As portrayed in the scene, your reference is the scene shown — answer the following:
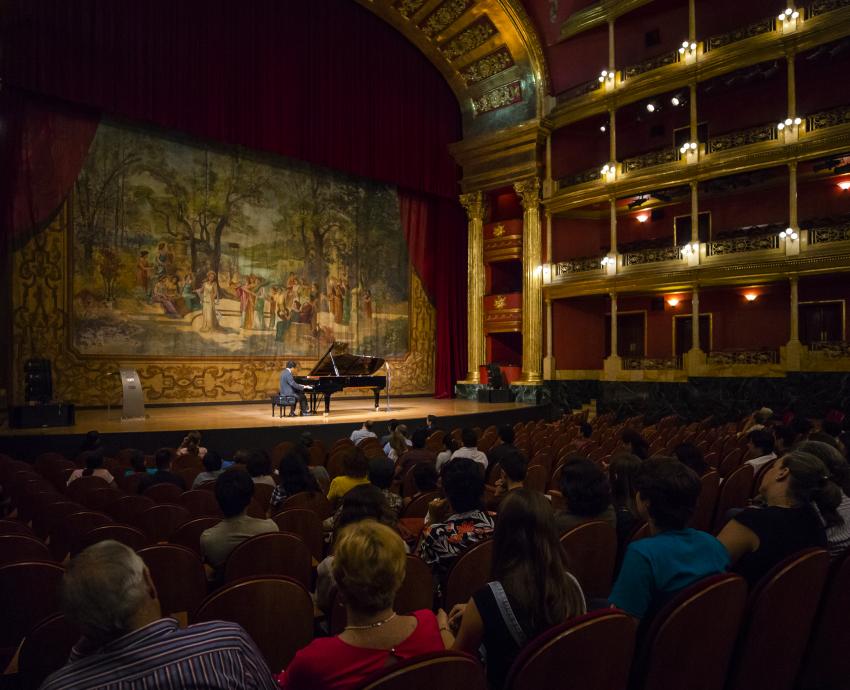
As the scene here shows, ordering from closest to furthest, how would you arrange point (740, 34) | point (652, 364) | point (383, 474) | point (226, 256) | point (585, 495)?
1. point (585, 495)
2. point (383, 474)
3. point (740, 34)
4. point (226, 256)
5. point (652, 364)

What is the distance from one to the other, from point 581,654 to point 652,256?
15.4 meters

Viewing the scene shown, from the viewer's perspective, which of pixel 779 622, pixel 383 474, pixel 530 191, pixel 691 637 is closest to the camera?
pixel 691 637

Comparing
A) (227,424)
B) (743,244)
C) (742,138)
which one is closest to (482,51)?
(742,138)

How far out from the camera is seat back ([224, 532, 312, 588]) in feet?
8.45

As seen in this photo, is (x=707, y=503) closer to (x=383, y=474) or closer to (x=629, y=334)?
(x=383, y=474)

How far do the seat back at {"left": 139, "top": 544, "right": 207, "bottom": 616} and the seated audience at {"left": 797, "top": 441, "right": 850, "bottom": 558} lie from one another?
2.48 metres

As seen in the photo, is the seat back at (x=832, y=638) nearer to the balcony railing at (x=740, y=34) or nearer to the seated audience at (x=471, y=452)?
the seated audience at (x=471, y=452)

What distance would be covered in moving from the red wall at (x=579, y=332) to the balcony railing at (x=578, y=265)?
1.00m

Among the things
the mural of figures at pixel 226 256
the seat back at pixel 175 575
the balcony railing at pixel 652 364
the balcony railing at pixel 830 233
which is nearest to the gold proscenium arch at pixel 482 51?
the mural of figures at pixel 226 256

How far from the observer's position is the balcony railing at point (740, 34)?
13586 mm

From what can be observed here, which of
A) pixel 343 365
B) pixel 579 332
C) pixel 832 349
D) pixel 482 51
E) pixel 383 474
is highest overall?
pixel 482 51

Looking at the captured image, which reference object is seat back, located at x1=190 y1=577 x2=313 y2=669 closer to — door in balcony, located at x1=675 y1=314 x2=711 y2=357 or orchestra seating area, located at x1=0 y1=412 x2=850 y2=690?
orchestra seating area, located at x1=0 y1=412 x2=850 y2=690

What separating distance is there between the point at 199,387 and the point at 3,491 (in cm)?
916

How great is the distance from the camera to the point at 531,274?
1738 cm
